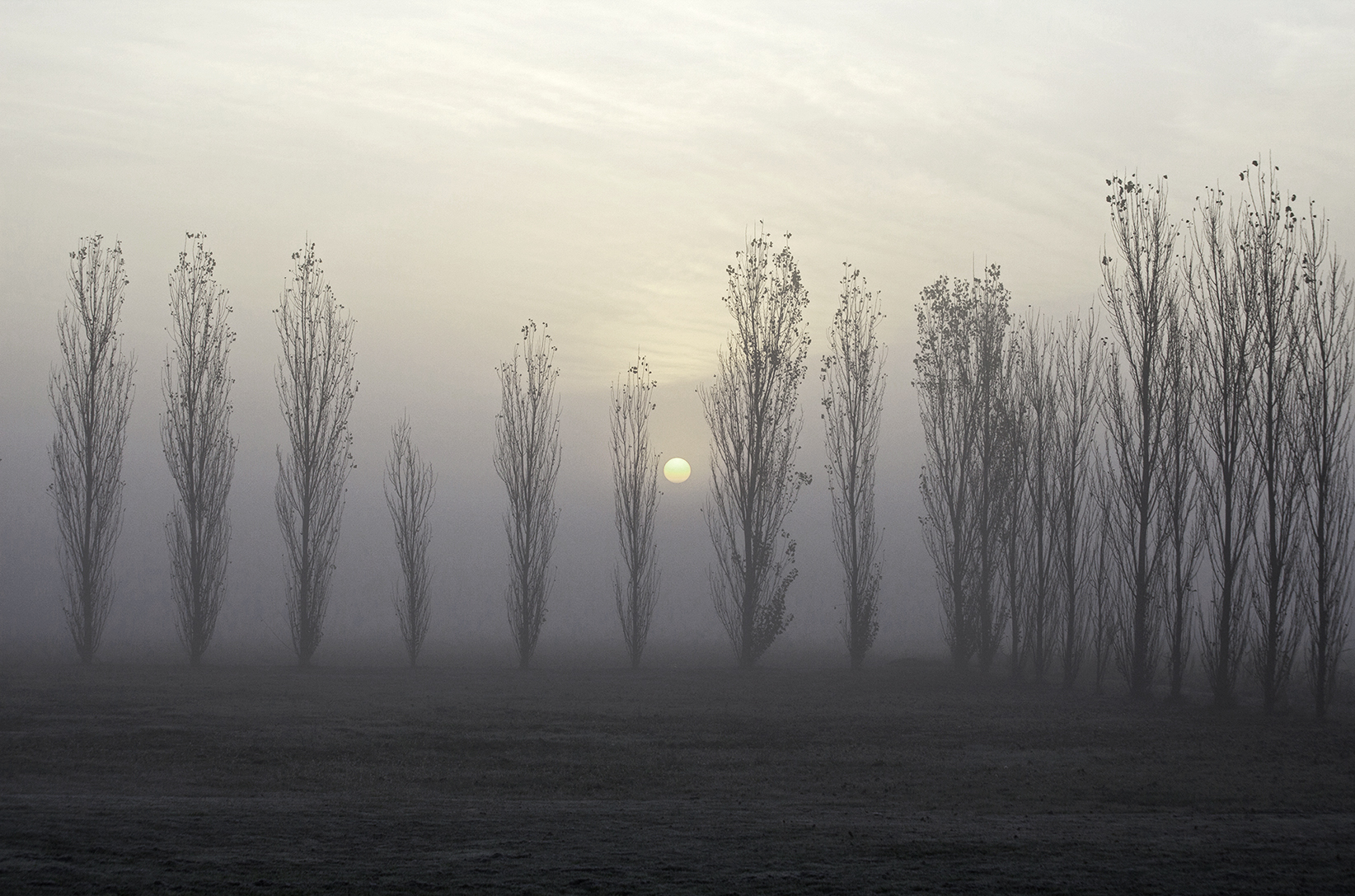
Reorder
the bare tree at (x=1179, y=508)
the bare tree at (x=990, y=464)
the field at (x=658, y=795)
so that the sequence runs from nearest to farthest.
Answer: the field at (x=658, y=795) → the bare tree at (x=1179, y=508) → the bare tree at (x=990, y=464)

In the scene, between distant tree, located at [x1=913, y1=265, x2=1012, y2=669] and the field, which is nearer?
the field

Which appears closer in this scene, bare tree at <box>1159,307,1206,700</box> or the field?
the field

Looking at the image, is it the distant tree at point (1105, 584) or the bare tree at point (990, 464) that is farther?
the bare tree at point (990, 464)

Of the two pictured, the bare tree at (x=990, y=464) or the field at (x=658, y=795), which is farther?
the bare tree at (x=990, y=464)

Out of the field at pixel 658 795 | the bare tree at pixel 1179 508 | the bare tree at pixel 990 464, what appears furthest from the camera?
the bare tree at pixel 990 464

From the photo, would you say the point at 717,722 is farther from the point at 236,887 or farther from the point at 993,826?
the point at 236,887

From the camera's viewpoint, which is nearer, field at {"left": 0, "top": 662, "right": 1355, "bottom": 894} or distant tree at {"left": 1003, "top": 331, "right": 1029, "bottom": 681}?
field at {"left": 0, "top": 662, "right": 1355, "bottom": 894}

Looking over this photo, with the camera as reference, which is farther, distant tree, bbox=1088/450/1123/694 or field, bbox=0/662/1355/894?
distant tree, bbox=1088/450/1123/694

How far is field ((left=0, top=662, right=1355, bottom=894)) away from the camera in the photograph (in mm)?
7008

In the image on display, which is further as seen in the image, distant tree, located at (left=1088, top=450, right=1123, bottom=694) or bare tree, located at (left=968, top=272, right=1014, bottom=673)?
bare tree, located at (left=968, top=272, right=1014, bottom=673)

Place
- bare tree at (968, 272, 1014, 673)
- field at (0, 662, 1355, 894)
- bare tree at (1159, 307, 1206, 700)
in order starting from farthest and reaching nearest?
bare tree at (968, 272, 1014, 673)
bare tree at (1159, 307, 1206, 700)
field at (0, 662, 1355, 894)

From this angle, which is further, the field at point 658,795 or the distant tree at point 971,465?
the distant tree at point 971,465

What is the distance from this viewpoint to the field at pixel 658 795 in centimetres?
701

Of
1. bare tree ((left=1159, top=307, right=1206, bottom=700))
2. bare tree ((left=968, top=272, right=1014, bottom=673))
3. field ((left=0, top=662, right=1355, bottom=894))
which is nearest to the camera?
field ((left=0, top=662, right=1355, bottom=894))
